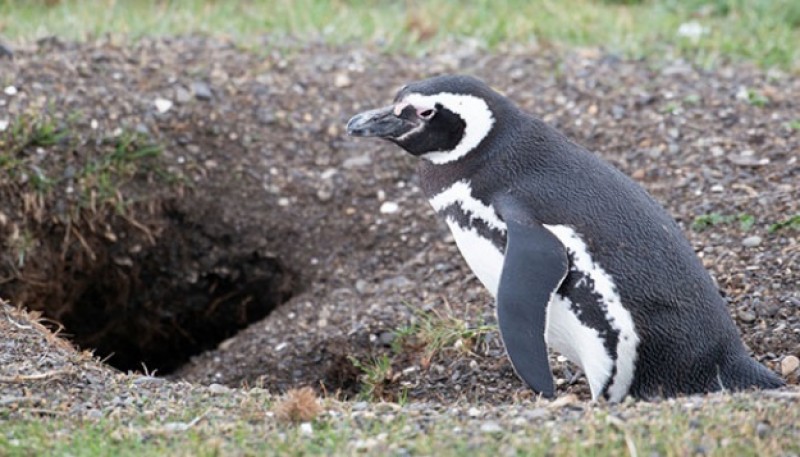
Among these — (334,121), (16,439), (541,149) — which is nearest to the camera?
(16,439)

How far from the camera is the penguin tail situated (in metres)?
3.78

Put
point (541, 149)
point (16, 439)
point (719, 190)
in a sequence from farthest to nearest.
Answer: point (719, 190)
point (541, 149)
point (16, 439)

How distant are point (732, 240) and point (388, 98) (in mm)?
1937

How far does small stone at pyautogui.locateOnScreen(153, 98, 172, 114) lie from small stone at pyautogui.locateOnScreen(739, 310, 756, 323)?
9.28 ft

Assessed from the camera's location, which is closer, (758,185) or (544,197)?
(544,197)

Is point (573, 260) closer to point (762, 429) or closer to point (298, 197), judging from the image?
point (762, 429)

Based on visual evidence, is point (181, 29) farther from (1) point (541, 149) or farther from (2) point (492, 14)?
(1) point (541, 149)

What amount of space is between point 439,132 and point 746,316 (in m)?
1.34

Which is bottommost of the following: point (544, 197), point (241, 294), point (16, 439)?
point (241, 294)

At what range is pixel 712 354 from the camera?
12.5 feet

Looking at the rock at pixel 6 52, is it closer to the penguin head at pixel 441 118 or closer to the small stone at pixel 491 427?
the penguin head at pixel 441 118

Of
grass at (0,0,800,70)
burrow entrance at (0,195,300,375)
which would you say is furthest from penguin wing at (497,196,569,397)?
grass at (0,0,800,70)

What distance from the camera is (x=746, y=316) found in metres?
4.45

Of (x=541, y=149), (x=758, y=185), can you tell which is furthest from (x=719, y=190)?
(x=541, y=149)
